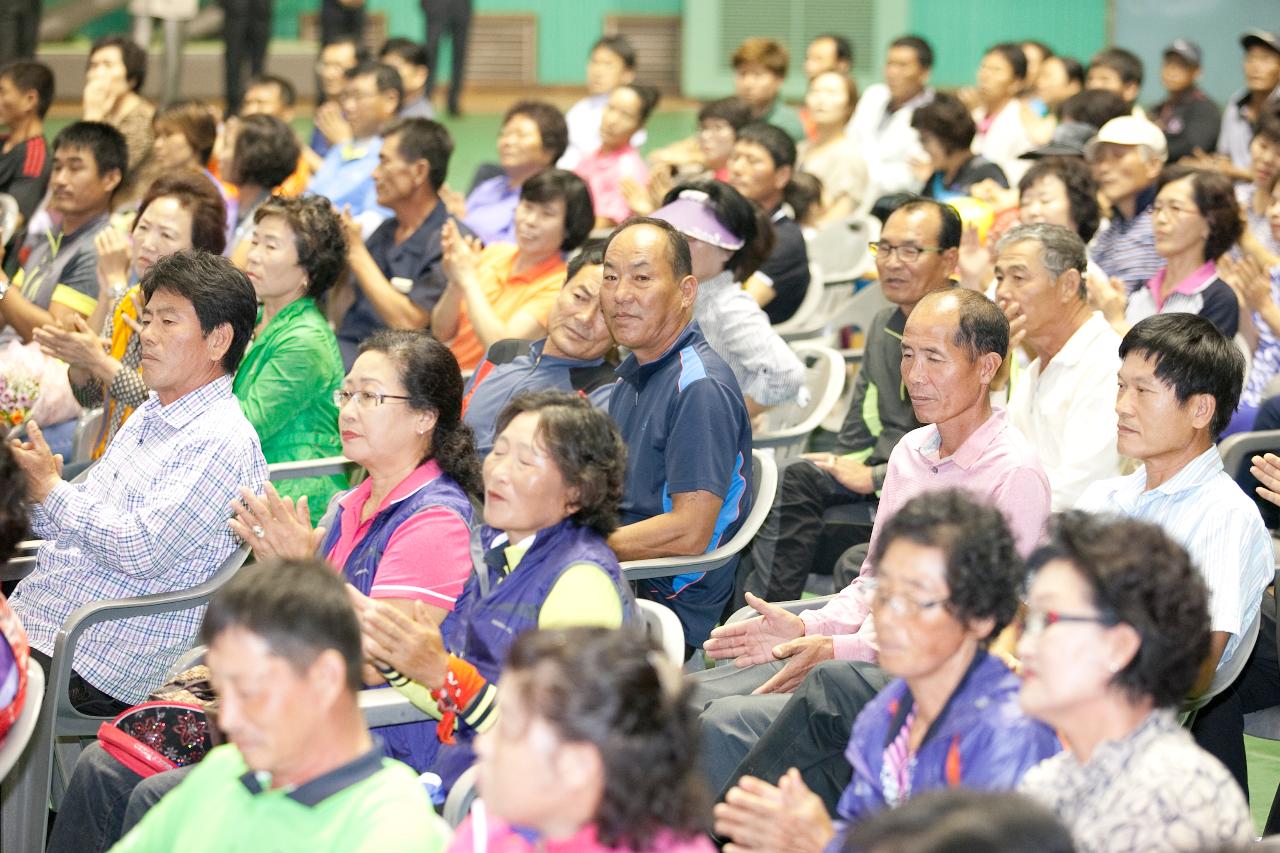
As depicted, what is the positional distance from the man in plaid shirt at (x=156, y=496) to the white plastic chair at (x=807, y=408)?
55.8 inches

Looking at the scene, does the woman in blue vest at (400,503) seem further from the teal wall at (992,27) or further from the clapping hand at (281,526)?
the teal wall at (992,27)

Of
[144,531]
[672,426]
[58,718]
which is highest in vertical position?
[672,426]

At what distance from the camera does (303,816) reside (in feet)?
6.23

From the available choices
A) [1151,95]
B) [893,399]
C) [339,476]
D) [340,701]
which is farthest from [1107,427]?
[1151,95]

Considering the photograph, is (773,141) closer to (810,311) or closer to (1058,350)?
(810,311)

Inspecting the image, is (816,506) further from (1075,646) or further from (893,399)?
(1075,646)

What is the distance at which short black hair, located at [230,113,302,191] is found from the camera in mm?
5262

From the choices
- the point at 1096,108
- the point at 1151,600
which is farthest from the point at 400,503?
the point at 1096,108

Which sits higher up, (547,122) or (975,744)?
(547,122)

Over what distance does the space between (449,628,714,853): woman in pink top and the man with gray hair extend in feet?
6.96

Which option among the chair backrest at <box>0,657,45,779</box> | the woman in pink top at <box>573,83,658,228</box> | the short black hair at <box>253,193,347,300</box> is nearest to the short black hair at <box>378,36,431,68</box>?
the woman in pink top at <box>573,83,658,228</box>

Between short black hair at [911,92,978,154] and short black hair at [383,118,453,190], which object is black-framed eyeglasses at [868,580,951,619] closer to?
short black hair at [383,118,453,190]

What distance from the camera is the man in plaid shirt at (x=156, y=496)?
9.44 feet

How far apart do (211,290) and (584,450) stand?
1.05 metres
